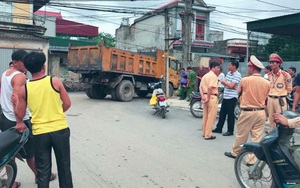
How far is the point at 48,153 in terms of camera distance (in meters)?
3.49

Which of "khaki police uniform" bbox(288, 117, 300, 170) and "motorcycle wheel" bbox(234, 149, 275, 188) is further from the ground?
"khaki police uniform" bbox(288, 117, 300, 170)

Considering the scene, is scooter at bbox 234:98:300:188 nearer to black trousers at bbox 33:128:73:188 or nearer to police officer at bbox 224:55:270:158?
police officer at bbox 224:55:270:158

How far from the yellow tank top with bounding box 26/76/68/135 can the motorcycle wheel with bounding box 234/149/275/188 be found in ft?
7.72

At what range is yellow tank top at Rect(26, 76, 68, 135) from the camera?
339 centimetres

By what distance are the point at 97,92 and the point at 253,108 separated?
11326 mm

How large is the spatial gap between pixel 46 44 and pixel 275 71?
15.5m

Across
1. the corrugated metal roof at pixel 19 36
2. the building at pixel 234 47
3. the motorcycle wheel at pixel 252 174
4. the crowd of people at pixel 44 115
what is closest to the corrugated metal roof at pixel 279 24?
the motorcycle wheel at pixel 252 174

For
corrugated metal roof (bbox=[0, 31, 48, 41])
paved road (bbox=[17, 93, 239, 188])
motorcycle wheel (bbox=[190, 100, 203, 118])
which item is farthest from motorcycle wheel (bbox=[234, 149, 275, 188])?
corrugated metal roof (bbox=[0, 31, 48, 41])

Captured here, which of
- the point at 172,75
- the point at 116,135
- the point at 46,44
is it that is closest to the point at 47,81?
the point at 116,135

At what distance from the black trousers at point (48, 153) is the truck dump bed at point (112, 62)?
36.2ft

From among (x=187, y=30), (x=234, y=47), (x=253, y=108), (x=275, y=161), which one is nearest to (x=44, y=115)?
(x=275, y=161)

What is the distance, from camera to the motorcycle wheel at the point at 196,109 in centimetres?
1073

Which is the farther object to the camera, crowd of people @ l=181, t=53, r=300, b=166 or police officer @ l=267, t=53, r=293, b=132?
police officer @ l=267, t=53, r=293, b=132

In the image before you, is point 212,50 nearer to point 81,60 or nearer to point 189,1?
point 189,1
